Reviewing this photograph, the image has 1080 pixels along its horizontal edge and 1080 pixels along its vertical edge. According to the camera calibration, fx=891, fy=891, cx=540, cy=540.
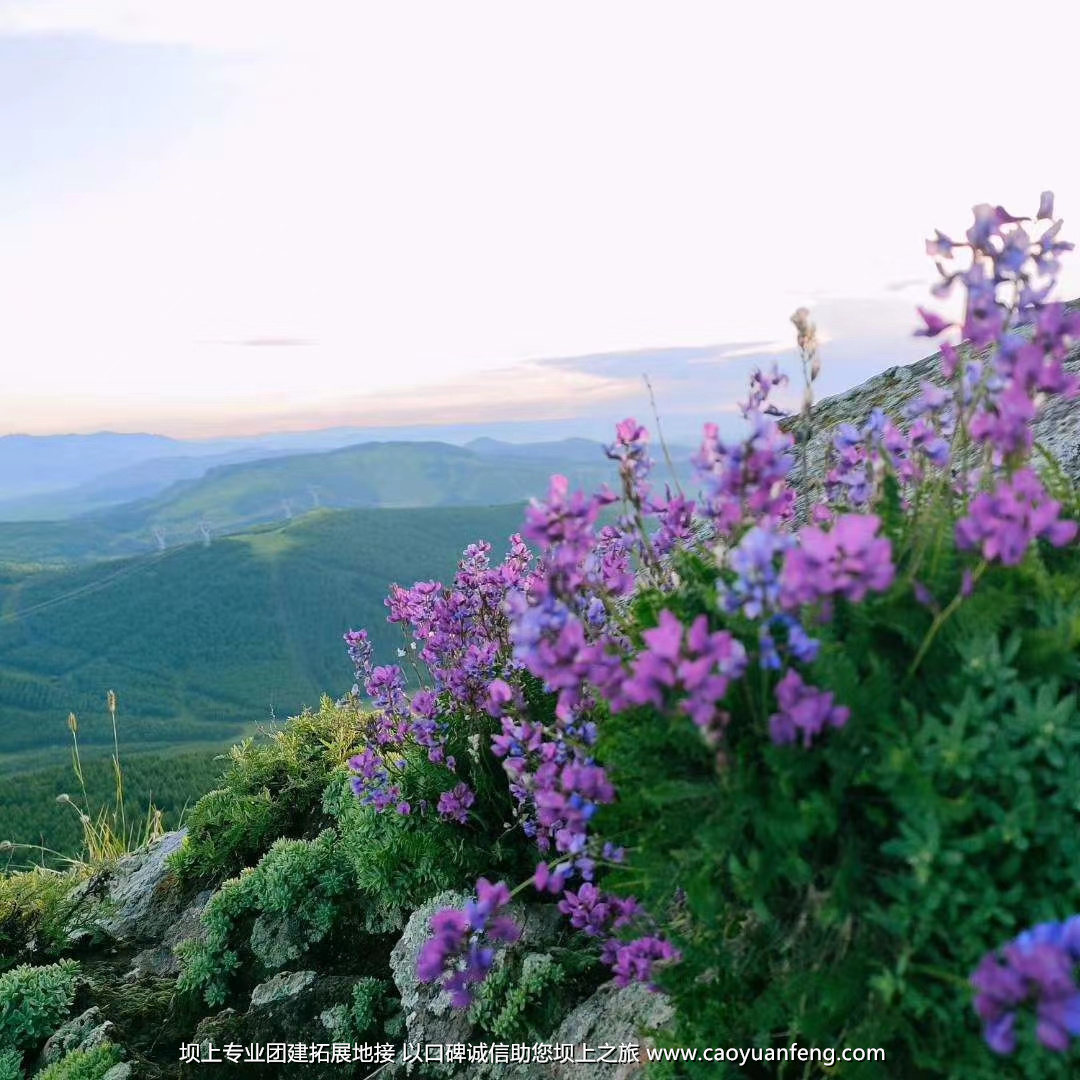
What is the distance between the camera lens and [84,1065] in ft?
16.6

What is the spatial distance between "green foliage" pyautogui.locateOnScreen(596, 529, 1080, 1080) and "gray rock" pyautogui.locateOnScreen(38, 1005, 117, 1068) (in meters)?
4.42

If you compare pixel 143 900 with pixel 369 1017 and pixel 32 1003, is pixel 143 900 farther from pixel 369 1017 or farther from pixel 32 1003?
pixel 369 1017

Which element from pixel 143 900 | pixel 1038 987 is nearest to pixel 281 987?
pixel 143 900

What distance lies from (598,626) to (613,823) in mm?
868

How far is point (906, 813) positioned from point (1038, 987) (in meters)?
0.53

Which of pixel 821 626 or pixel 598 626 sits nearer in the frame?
pixel 821 626

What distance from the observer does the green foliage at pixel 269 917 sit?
581cm

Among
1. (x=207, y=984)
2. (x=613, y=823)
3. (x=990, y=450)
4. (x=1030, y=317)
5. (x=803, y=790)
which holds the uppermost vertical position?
(x=1030, y=317)

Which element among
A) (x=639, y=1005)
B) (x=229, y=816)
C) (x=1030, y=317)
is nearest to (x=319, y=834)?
(x=229, y=816)

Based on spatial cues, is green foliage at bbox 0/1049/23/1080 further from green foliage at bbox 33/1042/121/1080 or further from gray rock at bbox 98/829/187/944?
gray rock at bbox 98/829/187/944

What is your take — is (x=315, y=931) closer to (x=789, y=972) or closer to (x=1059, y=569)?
(x=789, y=972)

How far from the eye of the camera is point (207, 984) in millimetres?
5816

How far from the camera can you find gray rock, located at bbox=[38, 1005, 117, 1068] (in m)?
5.43

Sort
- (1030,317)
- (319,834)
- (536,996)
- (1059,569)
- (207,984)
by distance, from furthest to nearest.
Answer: (319,834), (207,984), (536,996), (1059,569), (1030,317)
